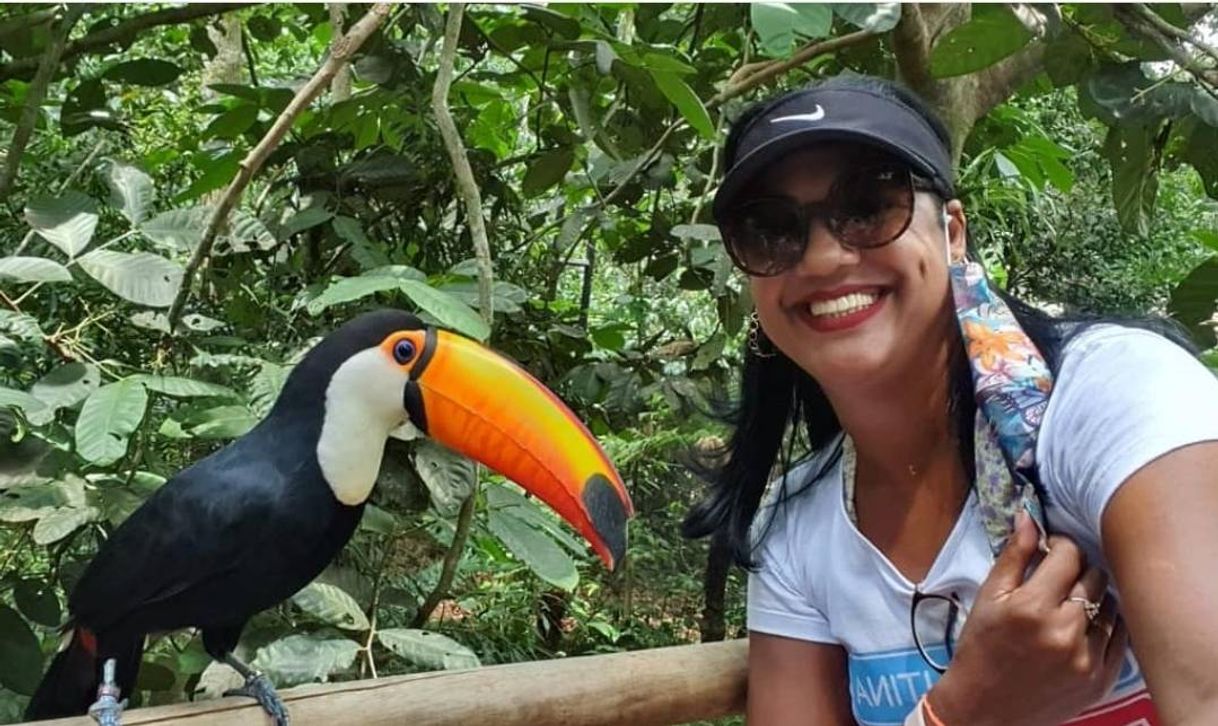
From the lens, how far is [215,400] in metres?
1.34

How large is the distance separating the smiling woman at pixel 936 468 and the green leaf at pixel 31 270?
0.67m

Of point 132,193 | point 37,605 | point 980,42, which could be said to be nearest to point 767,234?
point 980,42

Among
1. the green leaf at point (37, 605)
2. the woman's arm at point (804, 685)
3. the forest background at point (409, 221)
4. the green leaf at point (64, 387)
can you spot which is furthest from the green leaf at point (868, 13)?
the green leaf at point (37, 605)

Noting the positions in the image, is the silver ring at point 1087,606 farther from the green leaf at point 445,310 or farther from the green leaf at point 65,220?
the green leaf at point 65,220

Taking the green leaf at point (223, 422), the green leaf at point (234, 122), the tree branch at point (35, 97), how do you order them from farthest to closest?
1. the green leaf at point (234, 122)
2. the tree branch at point (35, 97)
3. the green leaf at point (223, 422)

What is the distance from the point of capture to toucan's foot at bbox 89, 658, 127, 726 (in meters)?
0.94

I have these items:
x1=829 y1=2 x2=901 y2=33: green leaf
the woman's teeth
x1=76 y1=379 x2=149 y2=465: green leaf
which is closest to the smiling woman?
the woman's teeth

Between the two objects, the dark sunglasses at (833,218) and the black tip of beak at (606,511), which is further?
the black tip of beak at (606,511)

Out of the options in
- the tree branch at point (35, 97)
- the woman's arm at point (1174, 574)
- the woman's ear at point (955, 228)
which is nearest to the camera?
the woman's arm at point (1174, 574)

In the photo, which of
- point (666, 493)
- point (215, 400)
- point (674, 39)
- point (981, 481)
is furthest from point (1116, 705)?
point (666, 493)

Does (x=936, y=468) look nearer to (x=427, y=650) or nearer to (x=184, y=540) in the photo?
(x=427, y=650)

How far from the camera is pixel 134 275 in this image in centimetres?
121

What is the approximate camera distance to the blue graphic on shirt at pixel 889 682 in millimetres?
957

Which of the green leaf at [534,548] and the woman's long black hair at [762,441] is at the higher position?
the woman's long black hair at [762,441]
